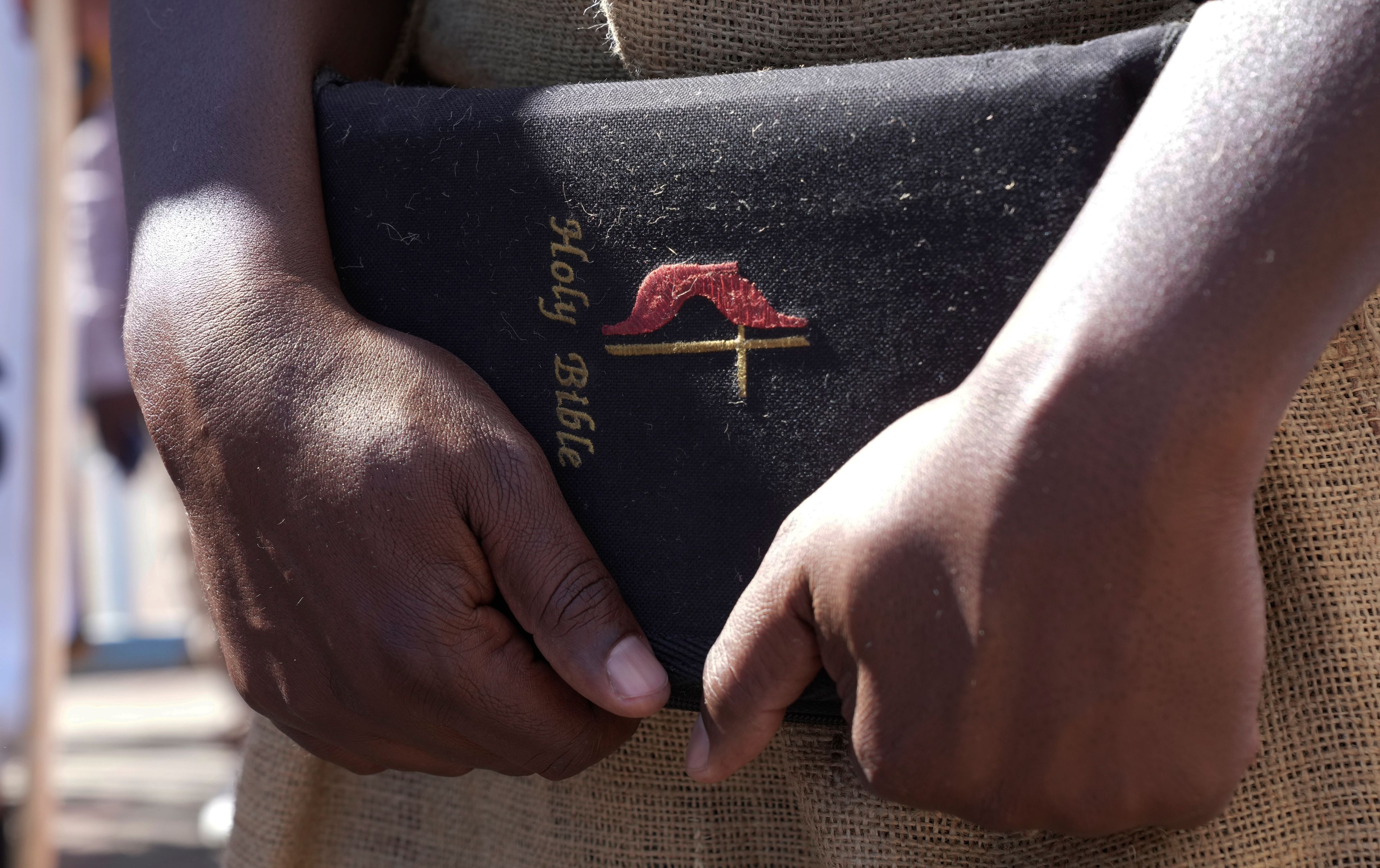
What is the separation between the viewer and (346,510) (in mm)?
664

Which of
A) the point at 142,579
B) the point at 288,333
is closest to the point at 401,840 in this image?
the point at 288,333

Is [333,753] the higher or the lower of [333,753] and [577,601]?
the lower

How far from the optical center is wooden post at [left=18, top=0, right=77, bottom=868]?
6.66 feet

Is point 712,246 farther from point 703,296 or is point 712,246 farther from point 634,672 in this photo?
point 634,672

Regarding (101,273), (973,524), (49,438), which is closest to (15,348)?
(49,438)

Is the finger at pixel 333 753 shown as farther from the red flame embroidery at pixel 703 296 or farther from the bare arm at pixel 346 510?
the red flame embroidery at pixel 703 296

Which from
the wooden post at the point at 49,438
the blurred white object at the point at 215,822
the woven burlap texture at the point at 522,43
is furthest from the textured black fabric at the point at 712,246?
the blurred white object at the point at 215,822

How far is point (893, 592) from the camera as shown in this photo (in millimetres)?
523

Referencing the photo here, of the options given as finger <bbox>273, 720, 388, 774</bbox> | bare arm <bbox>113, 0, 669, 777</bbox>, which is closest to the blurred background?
finger <bbox>273, 720, 388, 774</bbox>

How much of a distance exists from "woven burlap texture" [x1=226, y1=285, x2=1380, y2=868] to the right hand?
98 millimetres

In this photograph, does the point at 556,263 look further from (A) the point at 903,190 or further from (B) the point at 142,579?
(B) the point at 142,579

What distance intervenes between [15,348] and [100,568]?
12.5 feet

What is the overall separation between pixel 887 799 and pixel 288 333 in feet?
1.57

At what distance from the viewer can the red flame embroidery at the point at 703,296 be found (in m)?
0.66
